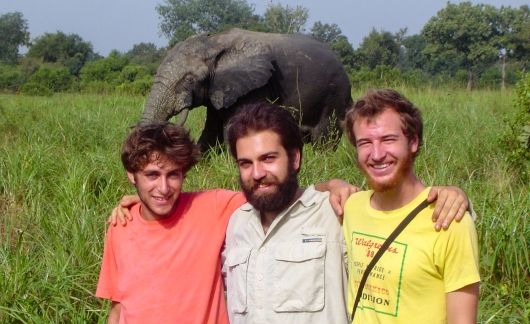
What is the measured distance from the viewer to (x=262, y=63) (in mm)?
7555

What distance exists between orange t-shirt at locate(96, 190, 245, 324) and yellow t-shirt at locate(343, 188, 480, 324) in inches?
22.6

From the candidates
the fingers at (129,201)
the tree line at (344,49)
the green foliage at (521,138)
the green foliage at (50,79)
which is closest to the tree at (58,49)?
the tree line at (344,49)

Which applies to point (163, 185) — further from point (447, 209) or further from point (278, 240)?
point (447, 209)

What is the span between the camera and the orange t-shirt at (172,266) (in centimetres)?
265

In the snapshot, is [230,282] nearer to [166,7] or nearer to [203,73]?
[203,73]

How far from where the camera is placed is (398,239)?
2.17 m

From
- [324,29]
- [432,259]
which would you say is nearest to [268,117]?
[432,259]

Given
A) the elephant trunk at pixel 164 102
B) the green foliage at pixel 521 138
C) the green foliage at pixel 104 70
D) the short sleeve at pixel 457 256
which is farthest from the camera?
the green foliage at pixel 104 70

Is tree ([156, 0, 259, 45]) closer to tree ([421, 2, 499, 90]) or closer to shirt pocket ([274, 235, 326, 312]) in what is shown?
tree ([421, 2, 499, 90])

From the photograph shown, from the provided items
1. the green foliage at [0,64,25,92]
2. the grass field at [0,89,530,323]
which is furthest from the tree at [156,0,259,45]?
the grass field at [0,89,530,323]

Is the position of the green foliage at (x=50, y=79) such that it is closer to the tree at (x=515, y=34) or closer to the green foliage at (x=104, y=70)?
the green foliage at (x=104, y=70)

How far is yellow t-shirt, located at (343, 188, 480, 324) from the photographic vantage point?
2.07m

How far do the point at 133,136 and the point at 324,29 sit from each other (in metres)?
54.1

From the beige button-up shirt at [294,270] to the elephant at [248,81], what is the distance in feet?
15.2
